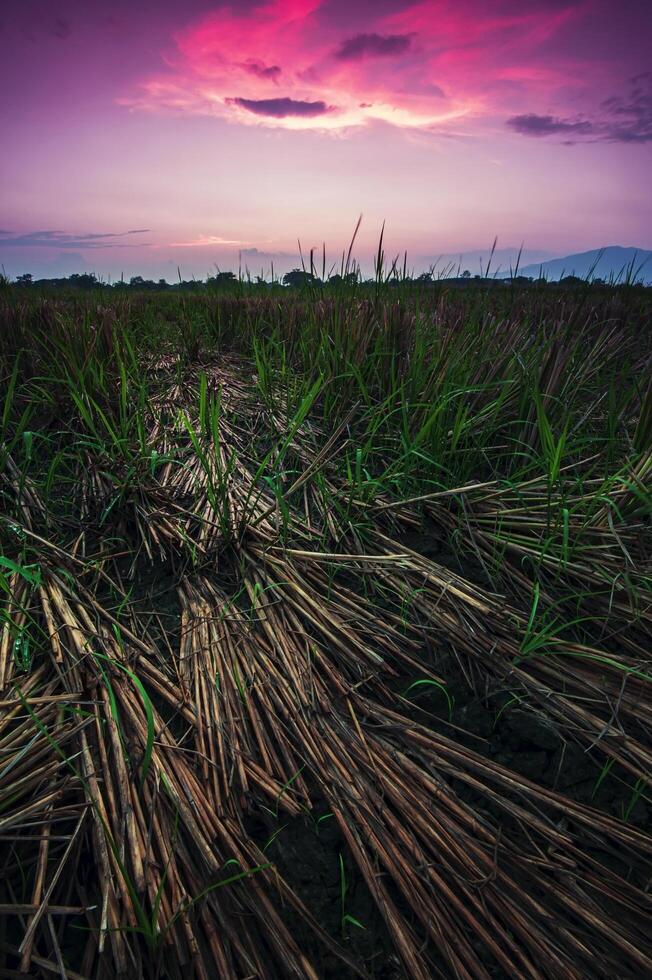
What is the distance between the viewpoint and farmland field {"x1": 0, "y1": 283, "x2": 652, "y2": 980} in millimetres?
757

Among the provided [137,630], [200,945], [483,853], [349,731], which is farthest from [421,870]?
[137,630]

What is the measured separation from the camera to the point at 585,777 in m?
0.96

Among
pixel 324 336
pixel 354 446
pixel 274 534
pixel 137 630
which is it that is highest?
pixel 324 336

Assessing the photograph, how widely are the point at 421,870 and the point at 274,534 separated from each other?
2.73 feet

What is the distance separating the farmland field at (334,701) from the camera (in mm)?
757

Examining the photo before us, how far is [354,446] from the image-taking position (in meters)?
1.75

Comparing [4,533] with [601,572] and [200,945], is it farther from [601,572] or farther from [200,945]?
[601,572]

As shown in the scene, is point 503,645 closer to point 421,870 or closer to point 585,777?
point 585,777

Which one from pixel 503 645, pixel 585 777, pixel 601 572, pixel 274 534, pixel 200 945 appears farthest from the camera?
pixel 274 534

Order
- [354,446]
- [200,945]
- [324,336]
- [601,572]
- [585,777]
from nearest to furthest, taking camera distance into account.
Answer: [200,945] < [585,777] < [601,572] < [354,446] < [324,336]

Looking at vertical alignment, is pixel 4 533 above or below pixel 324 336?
below

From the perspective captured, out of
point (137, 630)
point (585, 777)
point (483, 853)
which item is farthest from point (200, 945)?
point (585, 777)

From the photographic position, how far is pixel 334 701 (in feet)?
3.42

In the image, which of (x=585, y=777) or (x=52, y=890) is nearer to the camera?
(x=52, y=890)
